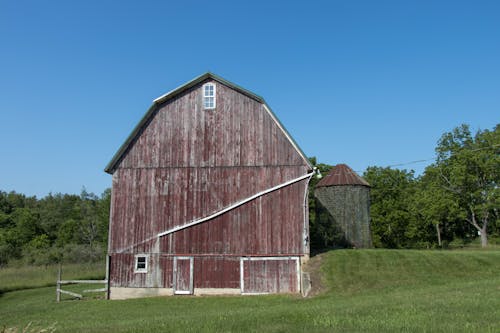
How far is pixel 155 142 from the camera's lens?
22594 millimetres

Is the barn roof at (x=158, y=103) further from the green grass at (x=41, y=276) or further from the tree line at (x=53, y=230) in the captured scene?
the tree line at (x=53, y=230)

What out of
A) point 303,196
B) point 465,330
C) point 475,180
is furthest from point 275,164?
point 475,180

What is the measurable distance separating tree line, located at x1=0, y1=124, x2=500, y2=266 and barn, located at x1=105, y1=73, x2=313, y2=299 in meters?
13.7

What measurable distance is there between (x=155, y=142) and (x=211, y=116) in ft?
11.1

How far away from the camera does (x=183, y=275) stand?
68.5 ft

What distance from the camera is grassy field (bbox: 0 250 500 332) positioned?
9.30m

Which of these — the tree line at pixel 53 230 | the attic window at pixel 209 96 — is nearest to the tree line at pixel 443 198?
the attic window at pixel 209 96

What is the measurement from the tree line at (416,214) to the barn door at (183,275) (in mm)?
15633

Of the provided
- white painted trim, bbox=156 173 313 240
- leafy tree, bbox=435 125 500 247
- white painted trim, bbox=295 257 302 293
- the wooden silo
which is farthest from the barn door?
leafy tree, bbox=435 125 500 247

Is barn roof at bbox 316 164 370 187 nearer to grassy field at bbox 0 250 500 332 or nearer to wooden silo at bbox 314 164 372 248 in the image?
wooden silo at bbox 314 164 372 248

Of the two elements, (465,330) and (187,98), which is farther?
(187,98)

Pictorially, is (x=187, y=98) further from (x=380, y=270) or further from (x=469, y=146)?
(x=469, y=146)

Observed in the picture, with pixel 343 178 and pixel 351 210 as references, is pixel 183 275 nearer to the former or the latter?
pixel 351 210

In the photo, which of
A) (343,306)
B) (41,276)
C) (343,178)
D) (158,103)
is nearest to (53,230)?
(41,276)
